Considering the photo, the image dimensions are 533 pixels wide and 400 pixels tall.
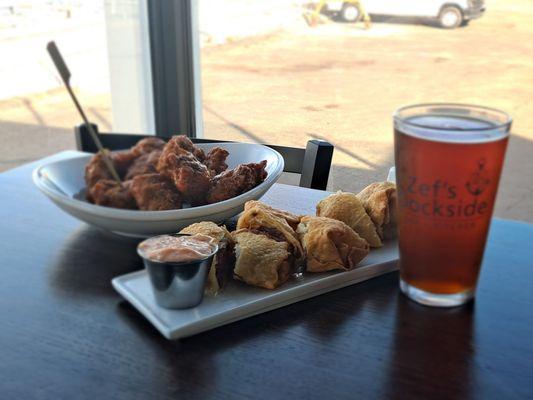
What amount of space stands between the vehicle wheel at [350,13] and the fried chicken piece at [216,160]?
2.84 m

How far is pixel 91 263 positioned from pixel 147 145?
0.18 m

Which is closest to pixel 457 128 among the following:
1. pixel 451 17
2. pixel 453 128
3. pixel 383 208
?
pixel 453 128

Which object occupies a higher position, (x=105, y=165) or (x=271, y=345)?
(x=105, y=165)

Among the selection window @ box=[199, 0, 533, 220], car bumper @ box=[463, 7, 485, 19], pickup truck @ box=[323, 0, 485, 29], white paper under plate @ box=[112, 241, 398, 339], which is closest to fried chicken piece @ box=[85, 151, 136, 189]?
white paper under plate @ box=[112, 241, 398, 339]

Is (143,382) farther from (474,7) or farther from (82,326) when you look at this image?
(474,7)

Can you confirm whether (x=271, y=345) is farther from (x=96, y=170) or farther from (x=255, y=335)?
(x=96, y=170)

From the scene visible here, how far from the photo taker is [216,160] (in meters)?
0.54

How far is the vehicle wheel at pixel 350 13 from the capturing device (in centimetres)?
324

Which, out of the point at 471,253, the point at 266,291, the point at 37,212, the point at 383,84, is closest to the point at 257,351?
the point at 266,291

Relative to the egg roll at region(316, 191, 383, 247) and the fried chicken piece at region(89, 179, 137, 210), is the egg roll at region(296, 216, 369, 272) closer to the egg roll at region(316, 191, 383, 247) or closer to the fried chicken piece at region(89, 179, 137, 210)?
the egg roll at region(316, 191, 383, 247)

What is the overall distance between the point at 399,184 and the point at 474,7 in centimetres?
Result: 303

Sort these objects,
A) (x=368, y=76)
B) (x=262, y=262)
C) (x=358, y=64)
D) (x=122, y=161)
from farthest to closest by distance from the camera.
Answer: (x=358, y=64), (x=368, y=76), (x=262, y=262), (x=122, y=161)

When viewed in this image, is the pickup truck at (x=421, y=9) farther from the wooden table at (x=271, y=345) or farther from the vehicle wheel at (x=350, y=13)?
the wooden table at (x=271, y=345)

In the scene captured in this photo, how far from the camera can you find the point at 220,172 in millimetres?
545
